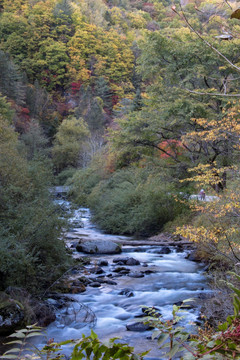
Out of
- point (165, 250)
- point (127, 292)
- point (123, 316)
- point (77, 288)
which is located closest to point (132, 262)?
point (165, 250)

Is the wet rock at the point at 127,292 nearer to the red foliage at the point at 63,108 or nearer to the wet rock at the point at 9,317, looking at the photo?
the wet rock at the point at 9,317

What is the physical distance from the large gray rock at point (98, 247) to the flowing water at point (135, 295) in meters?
0.45

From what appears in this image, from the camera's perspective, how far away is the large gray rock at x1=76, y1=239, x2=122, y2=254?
1555 centimetres

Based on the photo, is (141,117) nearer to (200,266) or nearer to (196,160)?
(196,160)

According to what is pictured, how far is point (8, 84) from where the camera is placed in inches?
1898

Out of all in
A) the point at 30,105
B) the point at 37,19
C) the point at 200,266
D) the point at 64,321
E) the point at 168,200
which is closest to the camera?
the point at 64,321

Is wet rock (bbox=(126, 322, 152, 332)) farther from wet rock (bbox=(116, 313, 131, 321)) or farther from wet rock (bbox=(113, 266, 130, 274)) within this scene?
wet rock (bbox=(113, 266, 130, 274))

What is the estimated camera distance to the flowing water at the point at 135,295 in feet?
26.2

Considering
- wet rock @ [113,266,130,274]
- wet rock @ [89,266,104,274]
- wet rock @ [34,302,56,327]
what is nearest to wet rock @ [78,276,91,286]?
wet rock @ [89,266,104,274]

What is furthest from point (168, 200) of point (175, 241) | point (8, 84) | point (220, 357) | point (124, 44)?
point (124, 44)

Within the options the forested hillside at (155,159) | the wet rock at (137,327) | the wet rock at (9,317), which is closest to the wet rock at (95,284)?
the forested hillside at (155,159)

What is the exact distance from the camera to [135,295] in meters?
10.6

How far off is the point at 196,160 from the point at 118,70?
63428 millimetres

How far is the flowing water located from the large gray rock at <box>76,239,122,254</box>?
17.7 inches
